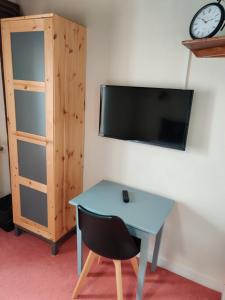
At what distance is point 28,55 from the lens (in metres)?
1.94

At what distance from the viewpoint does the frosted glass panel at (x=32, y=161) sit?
2137 mm

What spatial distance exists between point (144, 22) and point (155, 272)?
2200 mm

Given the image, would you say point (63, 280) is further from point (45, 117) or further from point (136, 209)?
point (45, 117)

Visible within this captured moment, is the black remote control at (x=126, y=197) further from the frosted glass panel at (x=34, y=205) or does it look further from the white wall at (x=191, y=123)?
the frosted glass panel at (x=34, y=205)

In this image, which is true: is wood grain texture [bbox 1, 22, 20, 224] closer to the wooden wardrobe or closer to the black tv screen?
the wooden wardrobe

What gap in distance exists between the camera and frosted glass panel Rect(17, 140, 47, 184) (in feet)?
7.01

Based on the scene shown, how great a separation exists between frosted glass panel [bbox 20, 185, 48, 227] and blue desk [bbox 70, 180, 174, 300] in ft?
1.62

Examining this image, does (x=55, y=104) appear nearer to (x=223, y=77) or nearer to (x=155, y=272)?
(x=223, y=77)

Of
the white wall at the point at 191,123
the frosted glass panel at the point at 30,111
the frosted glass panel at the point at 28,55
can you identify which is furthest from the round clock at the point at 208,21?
the frosted glass panel at the point at 30,111

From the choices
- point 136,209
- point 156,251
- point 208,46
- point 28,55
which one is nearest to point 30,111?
point 28,55

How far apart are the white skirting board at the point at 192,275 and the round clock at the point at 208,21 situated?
6.32 ft

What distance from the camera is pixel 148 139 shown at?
1938 millimetres

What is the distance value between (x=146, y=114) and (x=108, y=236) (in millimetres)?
988

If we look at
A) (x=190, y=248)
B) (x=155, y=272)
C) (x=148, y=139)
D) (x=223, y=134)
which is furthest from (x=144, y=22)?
(x=155, y=272)
